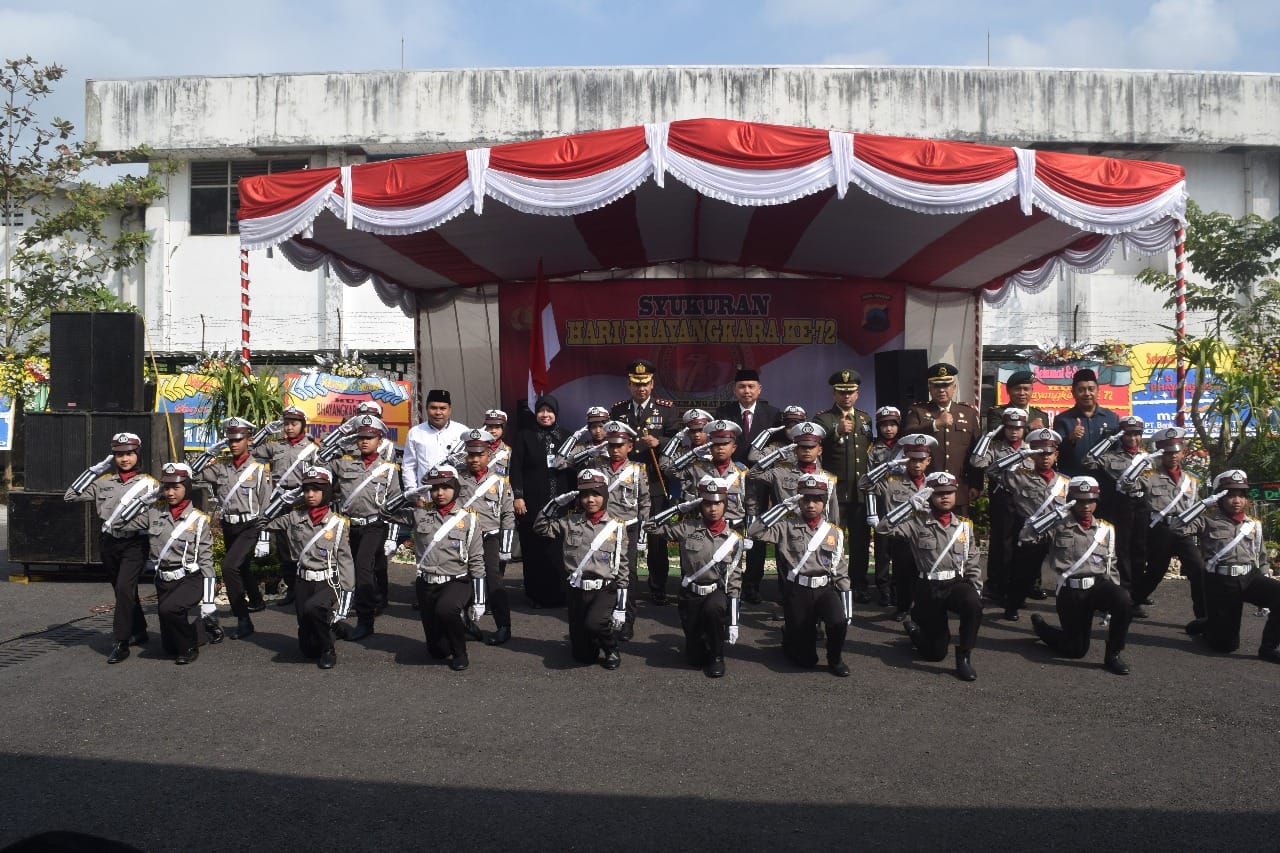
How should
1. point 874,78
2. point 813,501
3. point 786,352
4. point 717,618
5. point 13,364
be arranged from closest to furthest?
point 717,618 → point 813,501 → point 786,352 → point 13,364 → point 874,78

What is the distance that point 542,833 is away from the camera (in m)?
4.33

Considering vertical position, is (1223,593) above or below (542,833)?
above

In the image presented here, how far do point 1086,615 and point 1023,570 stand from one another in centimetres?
113

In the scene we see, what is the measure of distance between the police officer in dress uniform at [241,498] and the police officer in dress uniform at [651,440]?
3.03 m

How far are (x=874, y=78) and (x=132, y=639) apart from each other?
18.0 metres

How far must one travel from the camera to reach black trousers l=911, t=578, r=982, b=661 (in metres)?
6.80

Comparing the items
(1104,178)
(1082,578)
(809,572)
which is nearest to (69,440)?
(809,572)

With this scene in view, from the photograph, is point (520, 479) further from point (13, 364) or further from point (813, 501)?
point (13, 364)

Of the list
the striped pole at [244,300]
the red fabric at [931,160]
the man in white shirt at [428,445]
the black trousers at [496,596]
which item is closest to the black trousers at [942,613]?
the black trousers at [496,596]

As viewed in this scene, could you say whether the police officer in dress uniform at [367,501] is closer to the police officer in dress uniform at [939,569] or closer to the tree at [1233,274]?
the police officer in dress uniform at [939,569]

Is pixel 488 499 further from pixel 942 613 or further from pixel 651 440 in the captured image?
pixel 942 613

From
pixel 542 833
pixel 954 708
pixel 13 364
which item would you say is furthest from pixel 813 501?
pixel 13 364

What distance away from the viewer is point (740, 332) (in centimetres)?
1188

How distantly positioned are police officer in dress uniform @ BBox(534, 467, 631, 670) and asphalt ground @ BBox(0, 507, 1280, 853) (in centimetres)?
20
